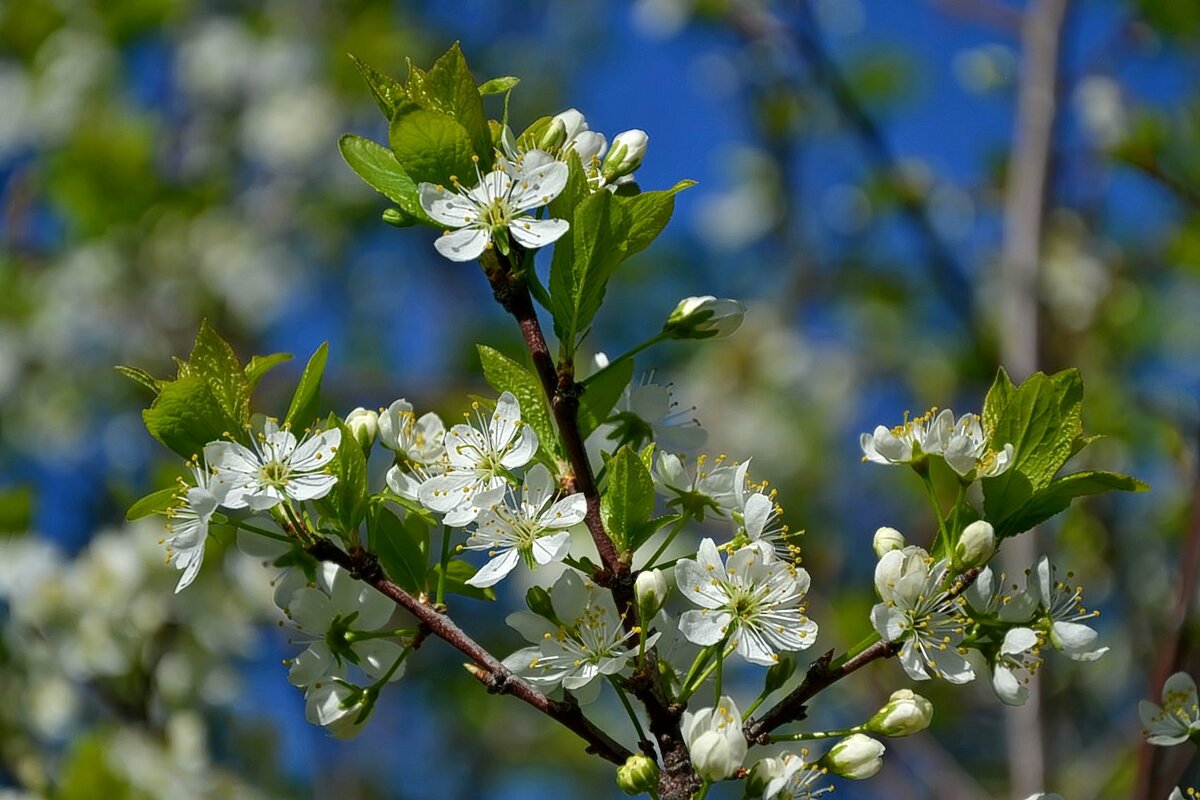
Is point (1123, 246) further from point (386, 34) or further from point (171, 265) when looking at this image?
point (171, 265)

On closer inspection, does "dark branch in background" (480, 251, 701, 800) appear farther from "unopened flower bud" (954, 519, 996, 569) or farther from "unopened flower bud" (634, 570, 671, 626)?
"unopened flower bud" (954, 519, 996, 569)

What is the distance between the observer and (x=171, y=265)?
5.14m

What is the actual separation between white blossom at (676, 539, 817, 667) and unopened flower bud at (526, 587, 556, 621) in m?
0.12

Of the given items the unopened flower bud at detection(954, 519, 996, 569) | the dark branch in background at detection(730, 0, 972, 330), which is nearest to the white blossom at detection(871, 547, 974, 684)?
the unopened flower bud at detection(954, 519, 996, 569)

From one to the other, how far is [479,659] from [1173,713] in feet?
2.18

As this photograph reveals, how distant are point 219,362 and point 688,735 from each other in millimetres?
534

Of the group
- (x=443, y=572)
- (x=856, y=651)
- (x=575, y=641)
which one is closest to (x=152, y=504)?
(x=443, y=572)

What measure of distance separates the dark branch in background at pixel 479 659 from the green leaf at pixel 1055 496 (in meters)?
0.39

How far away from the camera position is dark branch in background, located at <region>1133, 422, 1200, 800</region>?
154cm

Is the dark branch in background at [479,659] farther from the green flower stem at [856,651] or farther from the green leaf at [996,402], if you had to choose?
the green leaf at [996,402]

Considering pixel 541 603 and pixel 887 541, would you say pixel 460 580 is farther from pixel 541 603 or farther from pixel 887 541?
pixel 887 541

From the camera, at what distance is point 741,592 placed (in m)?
1.02

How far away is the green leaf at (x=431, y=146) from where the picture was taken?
40.9 inches

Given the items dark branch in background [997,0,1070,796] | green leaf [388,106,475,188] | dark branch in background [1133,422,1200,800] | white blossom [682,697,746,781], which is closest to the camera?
white blossom [682,697,746,781]
